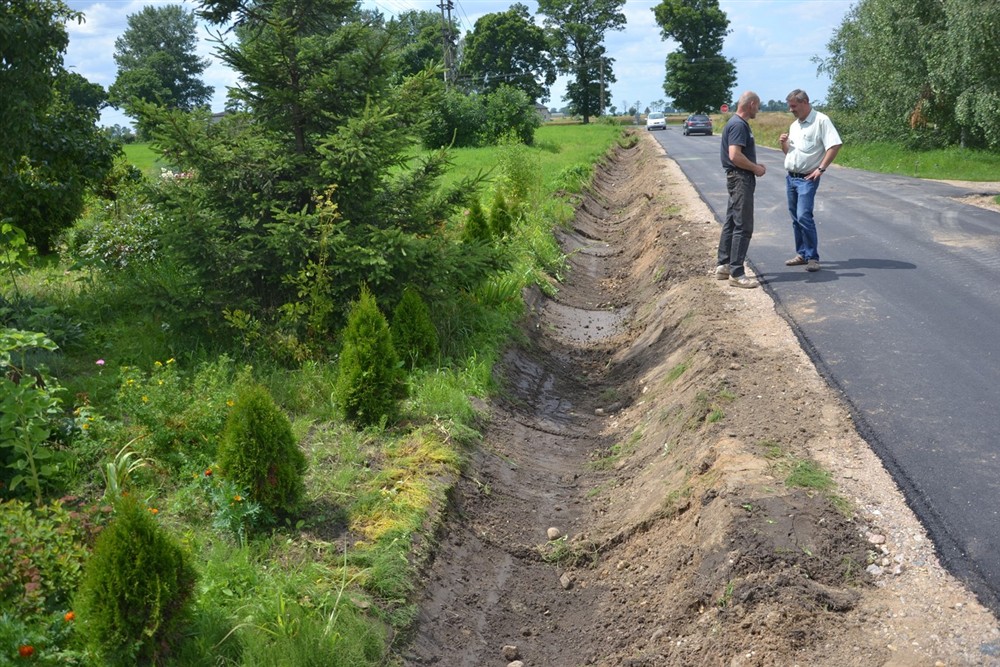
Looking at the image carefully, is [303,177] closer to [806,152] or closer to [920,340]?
[920,340]

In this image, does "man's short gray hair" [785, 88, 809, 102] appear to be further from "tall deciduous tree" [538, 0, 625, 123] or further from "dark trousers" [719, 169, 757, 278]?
"tall deciduous tree" [538, 0, 625, 123]

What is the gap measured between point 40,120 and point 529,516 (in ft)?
20.4

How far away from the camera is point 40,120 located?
8.27m

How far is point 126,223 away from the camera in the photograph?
8828 millimetres

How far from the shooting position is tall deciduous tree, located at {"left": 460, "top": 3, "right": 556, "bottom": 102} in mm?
86875

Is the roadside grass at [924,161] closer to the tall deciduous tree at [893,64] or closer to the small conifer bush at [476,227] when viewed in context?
the tall deciduous tree at [893,64]

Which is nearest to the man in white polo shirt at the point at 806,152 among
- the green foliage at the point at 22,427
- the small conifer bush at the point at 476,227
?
the small conifer bush at the point at 476,227

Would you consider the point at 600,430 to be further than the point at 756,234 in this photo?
No

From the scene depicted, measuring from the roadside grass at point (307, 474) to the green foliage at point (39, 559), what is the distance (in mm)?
225

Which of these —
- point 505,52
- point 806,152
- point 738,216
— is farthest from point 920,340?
point 505,52

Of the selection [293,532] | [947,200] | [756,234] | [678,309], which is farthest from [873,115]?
[293,532]

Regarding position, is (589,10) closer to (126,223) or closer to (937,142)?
(937,142)

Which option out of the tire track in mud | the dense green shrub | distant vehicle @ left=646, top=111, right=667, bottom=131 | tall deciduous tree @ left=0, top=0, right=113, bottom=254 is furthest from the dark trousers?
distant vehicle @ left=646, top=111, right=667, bottom=131

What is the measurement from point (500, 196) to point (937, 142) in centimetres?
2048
